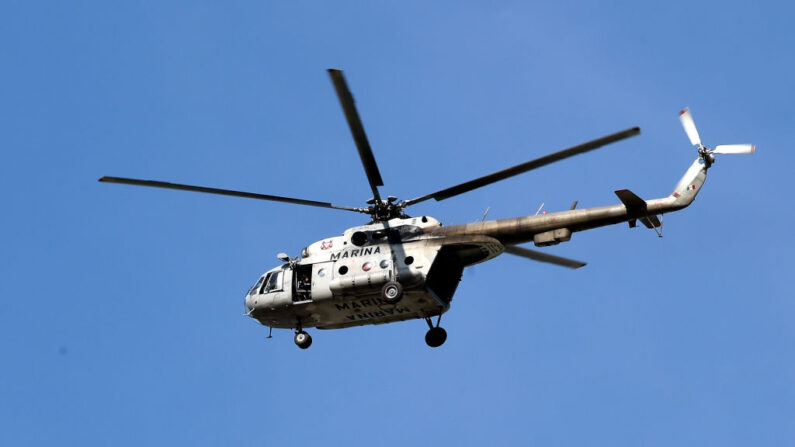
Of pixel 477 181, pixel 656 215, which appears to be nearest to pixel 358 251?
pixel 477 181

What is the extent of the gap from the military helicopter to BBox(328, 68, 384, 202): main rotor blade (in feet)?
0.14

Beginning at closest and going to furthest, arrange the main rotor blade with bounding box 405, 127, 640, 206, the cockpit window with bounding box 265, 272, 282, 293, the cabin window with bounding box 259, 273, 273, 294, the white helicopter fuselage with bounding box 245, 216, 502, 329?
the main rotor blade with bounding box 405, 127, 640, 206 < the white helicopter fuselage with bounding box 245, 216, 502, 329 < the cockpit window with bounding box 265, 272, 282, 293 < the cabin window with bounding box 259, 273, 273, 294

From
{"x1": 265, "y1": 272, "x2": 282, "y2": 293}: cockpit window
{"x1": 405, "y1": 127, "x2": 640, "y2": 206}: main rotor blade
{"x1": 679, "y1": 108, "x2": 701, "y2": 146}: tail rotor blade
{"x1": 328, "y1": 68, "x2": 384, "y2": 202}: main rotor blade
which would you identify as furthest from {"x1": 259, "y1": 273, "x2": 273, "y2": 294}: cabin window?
{"x1": 679, "y1": 108, "x2": 701, "y2": 146}: tail rotor blade

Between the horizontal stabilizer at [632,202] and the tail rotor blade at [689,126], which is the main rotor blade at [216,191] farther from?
the tail rotor blade at [689,126]

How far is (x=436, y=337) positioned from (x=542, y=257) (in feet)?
14.2

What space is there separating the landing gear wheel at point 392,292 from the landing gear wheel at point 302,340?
3.81 metres

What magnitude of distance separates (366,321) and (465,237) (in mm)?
4288

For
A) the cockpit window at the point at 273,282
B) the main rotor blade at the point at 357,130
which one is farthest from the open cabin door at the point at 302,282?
the main rotor blade at the point at 357,130

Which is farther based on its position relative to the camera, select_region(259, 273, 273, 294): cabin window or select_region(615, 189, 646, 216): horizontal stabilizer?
select_region(259, 273, 273, 294): cabin window

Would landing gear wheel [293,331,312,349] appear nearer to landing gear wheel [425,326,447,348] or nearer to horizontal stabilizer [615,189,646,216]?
landing gear wheel [425,326,447,348]

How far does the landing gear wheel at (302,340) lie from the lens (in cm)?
3097

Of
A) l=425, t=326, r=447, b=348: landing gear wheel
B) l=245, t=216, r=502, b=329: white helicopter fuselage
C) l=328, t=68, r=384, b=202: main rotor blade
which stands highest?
l=328, t=68, r=384, b=202: main rotor blade

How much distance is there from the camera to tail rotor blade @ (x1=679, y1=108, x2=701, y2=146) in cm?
2867

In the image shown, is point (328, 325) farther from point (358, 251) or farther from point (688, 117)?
point (688, 117)
